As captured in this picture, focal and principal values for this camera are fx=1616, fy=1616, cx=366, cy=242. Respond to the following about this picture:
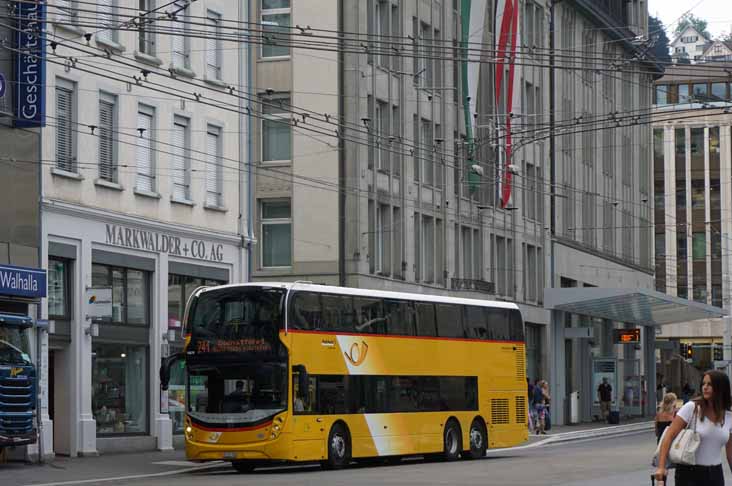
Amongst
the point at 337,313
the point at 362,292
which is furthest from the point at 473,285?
the point at 337,313

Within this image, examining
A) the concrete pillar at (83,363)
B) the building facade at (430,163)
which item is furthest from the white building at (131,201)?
the building facade at (430,163)

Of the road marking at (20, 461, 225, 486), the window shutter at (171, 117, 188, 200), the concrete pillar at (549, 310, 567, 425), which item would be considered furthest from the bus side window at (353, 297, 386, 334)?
the concrete pillar at (549, 310, 567, 425)

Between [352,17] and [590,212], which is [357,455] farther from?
[590,212]

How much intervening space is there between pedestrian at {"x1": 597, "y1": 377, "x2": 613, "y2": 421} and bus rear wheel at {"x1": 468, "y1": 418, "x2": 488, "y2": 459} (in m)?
28.4

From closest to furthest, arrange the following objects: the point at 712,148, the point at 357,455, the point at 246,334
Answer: the point at 246,334
the point at 357,455
the point at 712,148

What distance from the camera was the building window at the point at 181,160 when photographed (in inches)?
1575

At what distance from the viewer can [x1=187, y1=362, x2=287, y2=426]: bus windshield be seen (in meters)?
Answer: 30.7

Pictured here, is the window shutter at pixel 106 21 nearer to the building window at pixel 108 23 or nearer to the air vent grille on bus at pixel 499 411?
the building window at pixel 108 23

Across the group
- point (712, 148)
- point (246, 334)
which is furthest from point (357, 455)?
point (712, 148)

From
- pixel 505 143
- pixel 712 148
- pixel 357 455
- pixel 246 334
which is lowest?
pixel 357 455

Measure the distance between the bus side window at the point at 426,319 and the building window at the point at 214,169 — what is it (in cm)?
852

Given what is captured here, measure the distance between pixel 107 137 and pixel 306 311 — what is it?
837cm

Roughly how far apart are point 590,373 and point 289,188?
25028mm

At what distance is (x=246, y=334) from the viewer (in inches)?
1216
